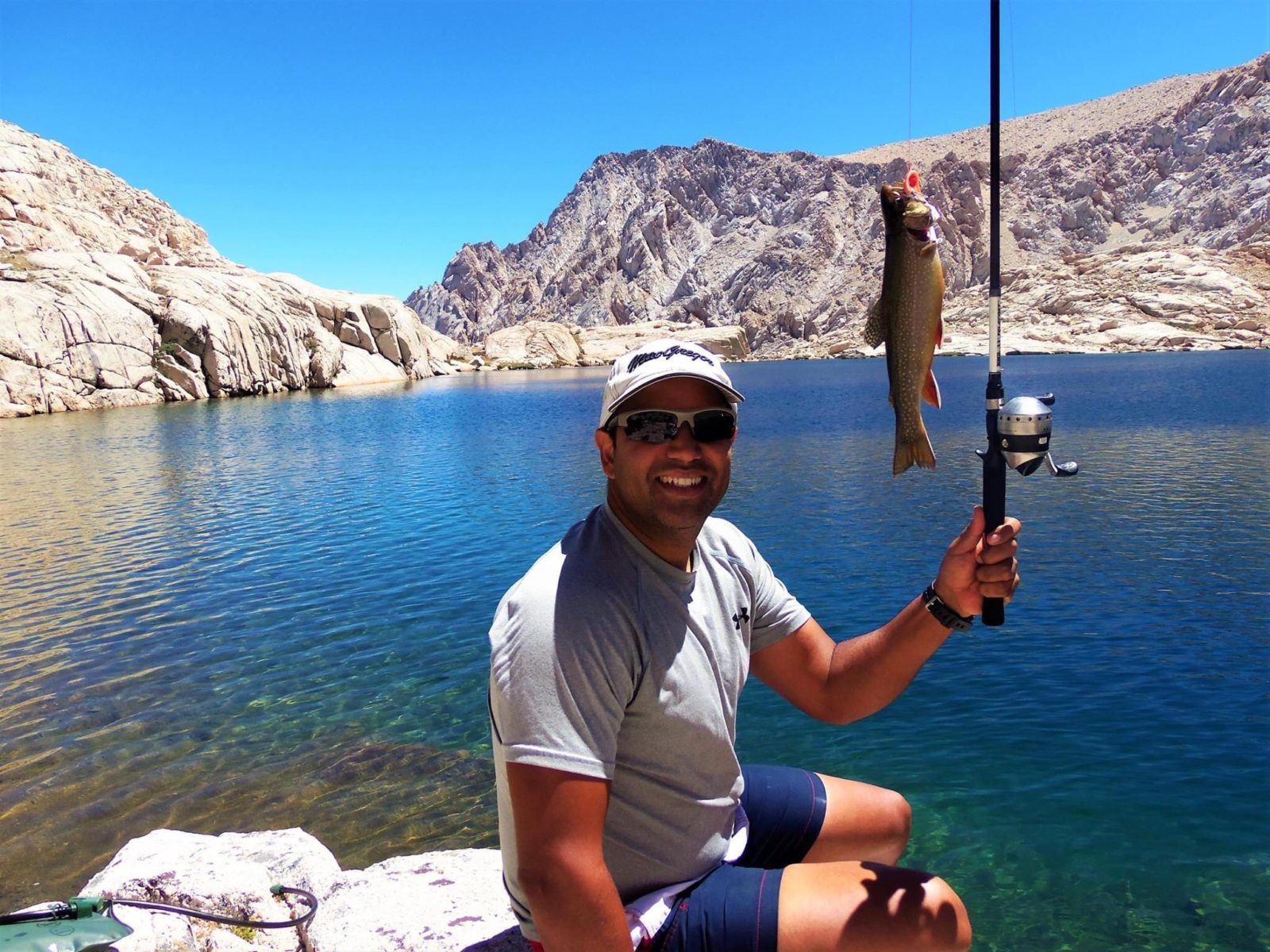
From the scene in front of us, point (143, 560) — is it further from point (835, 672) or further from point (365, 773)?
point (835, 672)

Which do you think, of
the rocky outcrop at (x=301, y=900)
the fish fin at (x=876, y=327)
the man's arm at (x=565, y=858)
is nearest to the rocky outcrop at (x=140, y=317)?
the rocky outcrop at (x=301, y=900)

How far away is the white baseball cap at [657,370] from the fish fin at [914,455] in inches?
42.0

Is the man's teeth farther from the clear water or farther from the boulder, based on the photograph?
the boulder

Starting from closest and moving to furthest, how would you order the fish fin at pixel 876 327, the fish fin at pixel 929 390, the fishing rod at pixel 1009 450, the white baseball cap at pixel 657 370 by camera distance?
the white baseball cap at pixel 657 370 → the fishing rod at pixel 1009 450 → the fish fin at pixel 929 390 → the fish fin at pixel 876 327

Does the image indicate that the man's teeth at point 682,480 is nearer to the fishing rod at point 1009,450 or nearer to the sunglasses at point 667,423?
the sunglasses at point 667,423

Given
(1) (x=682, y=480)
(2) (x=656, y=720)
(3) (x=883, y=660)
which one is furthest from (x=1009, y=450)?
(2) (x=656, y=720)

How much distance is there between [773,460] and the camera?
107ft

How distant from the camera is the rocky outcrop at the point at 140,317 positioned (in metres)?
61.0

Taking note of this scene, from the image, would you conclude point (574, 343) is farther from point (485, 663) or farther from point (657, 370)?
point (657, 370)

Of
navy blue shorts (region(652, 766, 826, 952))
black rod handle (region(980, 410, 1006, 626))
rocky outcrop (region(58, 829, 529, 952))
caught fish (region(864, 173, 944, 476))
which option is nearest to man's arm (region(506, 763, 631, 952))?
navy blue shorts (region(652, 766, 826, 952))

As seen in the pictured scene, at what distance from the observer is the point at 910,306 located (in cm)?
384

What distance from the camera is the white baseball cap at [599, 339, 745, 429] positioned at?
3086 millimetres

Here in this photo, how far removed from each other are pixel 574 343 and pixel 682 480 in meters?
165

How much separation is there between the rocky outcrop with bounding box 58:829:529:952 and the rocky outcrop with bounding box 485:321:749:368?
5781 inches
